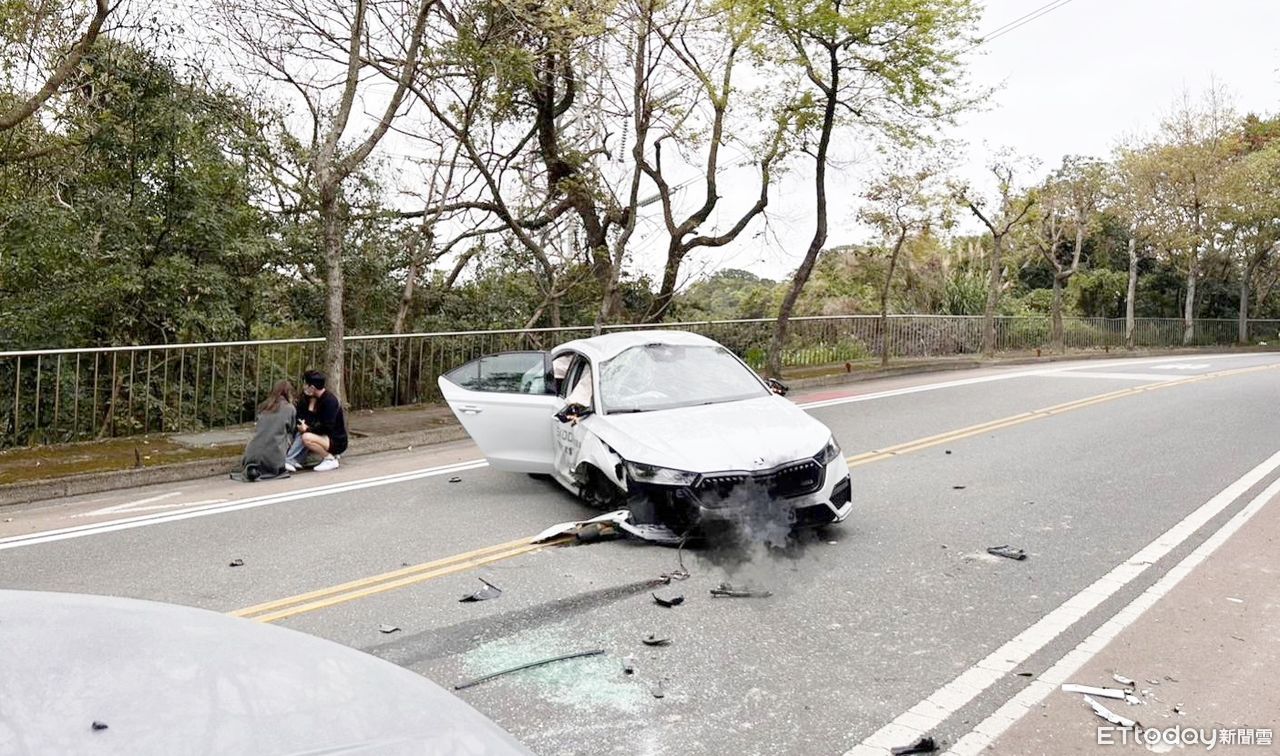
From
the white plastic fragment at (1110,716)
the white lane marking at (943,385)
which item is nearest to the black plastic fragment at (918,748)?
the white plastic fragment at (1110,716)

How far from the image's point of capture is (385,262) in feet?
53.2

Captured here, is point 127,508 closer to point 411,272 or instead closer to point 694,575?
point 694,575

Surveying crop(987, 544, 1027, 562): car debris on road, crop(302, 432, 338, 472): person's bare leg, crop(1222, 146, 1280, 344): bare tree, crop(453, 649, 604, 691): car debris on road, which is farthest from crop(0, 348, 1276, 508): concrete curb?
crop(1222, 146, 1280, 344): bare tree

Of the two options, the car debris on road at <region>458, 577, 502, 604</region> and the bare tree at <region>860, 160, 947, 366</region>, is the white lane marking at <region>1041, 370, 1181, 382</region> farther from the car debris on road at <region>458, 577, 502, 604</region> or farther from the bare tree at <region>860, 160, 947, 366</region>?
the car debris on road at <region>458, 577, 502, 604</region>

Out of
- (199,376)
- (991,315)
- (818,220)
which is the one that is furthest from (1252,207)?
(199,376)

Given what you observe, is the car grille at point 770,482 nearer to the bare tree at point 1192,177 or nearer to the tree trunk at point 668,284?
the tree trunk at point 668,284

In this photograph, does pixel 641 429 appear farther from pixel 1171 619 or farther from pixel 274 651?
pixel 274 651

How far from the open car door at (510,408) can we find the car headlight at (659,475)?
1.82 m

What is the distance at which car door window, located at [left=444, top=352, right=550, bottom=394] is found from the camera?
845 centimetres

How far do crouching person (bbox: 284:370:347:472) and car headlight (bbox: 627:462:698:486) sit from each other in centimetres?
517

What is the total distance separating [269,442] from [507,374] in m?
2.89

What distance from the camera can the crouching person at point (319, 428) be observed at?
10.0m

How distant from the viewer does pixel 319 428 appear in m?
10.2

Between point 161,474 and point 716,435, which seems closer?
point 716,435
